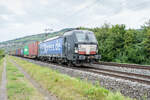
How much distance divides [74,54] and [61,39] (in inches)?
150

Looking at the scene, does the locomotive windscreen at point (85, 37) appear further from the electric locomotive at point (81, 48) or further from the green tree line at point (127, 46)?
the green tree line at point (127, 46)

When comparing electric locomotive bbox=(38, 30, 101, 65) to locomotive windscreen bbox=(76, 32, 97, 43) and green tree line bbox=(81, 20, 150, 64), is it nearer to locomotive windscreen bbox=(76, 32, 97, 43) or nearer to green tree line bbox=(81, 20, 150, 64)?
locomotive windscreen bbox=(76, 32, 97, 43)

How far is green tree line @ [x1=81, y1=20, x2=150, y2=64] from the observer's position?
19234 mm

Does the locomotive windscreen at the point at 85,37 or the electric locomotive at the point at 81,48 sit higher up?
the locomotive windscreen at the point at 85,37

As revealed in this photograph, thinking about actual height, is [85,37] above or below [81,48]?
above

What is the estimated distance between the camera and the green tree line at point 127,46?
19.2 m

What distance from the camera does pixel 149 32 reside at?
18.1 metres

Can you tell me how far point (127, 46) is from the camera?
20422 millimetres

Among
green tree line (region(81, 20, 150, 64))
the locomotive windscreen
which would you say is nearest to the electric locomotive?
the locomotive windscreen

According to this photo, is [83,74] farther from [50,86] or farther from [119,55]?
[119,55]

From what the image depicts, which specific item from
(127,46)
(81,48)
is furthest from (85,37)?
(127,46)

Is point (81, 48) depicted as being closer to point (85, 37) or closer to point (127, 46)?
point (85, 37)

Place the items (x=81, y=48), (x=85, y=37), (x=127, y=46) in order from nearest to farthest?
1. (x=81, y=48)
2. (x=85, y=37)
3. (x=127, y=46)

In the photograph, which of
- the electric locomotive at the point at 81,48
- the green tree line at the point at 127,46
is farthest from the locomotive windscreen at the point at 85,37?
the green tree line at the point at 127,46
